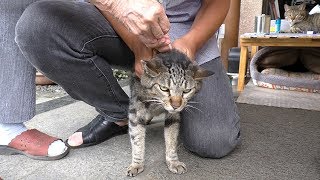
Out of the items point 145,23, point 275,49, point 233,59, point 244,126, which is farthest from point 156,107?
point 233,59

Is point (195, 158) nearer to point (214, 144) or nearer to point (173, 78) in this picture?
point (214, 144)

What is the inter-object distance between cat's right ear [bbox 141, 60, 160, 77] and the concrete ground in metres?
0.37

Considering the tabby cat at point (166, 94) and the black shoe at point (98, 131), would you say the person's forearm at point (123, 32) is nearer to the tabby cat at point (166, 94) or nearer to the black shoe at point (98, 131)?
the tabby cat at point (166, 94)

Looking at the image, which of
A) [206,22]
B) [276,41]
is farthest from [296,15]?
[206,22]

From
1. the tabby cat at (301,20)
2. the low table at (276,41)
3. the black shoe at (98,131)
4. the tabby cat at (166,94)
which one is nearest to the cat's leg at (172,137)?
the tabby cat at (166,94)

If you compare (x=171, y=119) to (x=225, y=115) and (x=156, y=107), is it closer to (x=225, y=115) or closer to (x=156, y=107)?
(x=156, y=107)

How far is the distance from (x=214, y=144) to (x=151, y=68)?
0.44m

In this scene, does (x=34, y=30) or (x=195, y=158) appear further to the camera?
(x=195, y=158)

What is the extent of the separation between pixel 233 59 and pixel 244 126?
65.3 inches

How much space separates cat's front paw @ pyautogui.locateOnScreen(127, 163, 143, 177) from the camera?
1.07 metres

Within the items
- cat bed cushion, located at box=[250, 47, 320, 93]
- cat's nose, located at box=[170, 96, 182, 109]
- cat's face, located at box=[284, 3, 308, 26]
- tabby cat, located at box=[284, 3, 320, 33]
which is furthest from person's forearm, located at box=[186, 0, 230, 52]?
cat's face, located at box=[284, 3, 308, 26]

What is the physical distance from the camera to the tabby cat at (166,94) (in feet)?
3.20

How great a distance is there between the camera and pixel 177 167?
110 cm

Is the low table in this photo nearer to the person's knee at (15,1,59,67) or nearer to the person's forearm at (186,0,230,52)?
the person's forearm at (186,0,230,52)
